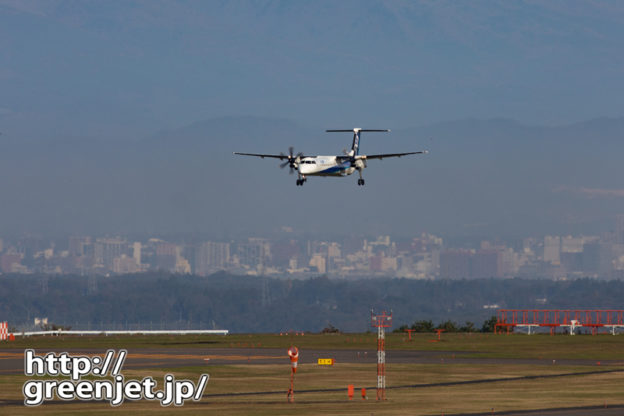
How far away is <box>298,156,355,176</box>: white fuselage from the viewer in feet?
433

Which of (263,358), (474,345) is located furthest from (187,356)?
(474,345)

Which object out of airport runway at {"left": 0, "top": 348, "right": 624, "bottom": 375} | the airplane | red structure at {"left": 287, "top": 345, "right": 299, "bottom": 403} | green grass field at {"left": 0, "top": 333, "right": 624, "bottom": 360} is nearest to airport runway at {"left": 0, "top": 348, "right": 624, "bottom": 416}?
airport runway at {"left": 0, "top": 348, "right": 624, "bottom": 375}

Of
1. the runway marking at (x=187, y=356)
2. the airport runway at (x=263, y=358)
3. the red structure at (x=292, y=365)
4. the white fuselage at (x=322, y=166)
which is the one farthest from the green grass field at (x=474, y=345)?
the red structure at (x=292, y=365)

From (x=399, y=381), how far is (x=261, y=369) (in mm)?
11026

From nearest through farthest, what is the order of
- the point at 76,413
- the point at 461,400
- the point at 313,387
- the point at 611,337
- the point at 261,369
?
1. the point at 76,413
2. the point at 461,400
3. the point at 313,387
4. the point at 261,369
5. the point at 611,337

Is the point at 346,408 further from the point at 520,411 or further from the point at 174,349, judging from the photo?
the point at 174,349

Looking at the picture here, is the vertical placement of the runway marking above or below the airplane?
below

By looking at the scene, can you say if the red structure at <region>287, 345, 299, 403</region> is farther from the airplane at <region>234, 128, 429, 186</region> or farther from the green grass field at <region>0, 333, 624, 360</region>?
the airplane at <region>234, 128, 429, 186</region>

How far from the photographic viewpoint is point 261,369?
6919 cm

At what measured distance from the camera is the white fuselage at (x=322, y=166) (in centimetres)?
13200

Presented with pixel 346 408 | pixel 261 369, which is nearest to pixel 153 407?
pixel 346 408

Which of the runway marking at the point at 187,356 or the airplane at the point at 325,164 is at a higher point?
the airplane at the point at 325,164

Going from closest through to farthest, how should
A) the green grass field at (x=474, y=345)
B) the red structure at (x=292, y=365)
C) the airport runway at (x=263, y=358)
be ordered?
the red structure at (x=292, y=365), the airport runway at (x=263, y=358), the green grass field at (x=474, y=345)

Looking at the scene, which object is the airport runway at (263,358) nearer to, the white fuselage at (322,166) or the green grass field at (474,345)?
the green grass field at (474,345)
